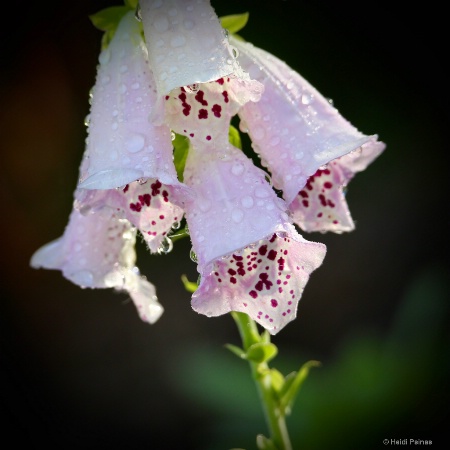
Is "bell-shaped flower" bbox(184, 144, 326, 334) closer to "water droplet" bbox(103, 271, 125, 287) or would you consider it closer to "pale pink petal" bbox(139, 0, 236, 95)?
"pale pink petal" bbox(139, 0, 236, 95)

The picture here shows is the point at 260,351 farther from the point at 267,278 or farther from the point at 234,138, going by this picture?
the point at 234,138

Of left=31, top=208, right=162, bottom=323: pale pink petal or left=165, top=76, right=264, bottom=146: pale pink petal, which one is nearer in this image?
left=165, top=76, right=264, bottom=146: pale pink petal

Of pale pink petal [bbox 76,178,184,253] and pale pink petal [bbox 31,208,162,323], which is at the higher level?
pale pink petal [bbox 76,178,184,253]

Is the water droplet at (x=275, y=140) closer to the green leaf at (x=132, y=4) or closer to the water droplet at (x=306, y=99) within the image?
the water droplet at (x=306, y=99)

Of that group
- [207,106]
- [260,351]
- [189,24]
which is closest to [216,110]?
[207,106]

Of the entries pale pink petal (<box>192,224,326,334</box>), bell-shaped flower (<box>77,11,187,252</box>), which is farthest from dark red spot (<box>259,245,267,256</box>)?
bell-shaped flower (<box>77,11,187,252</box>)

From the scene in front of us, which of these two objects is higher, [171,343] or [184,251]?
[184,251]

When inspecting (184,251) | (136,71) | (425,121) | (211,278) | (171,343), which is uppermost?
(136,71)

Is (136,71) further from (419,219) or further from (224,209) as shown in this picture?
(419,219)

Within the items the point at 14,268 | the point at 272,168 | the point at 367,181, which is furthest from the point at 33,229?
the point at 272,168
